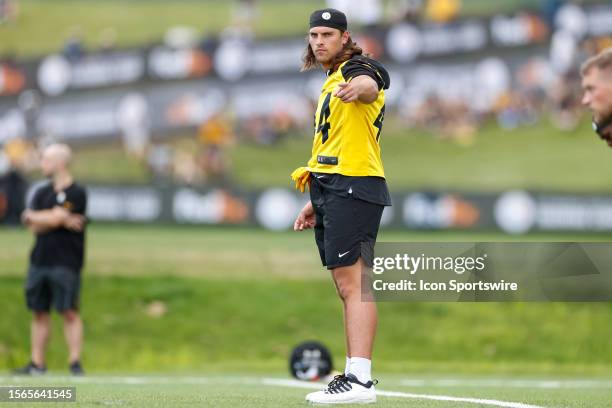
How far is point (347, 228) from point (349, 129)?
22.1 inches

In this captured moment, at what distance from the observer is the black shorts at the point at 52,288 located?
12234 millimetres

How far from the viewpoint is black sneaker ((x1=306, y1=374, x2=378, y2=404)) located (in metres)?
7.16

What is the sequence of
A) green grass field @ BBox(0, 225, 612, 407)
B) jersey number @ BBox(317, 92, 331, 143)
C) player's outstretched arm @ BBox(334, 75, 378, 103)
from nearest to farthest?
1. player's outstretched arm @ BBox(334, 75, 378, 103)
2. jersey number @ BBox(317, 92, 331, 143)
3. green grass field @ BBox(0, 225, 612, 407)

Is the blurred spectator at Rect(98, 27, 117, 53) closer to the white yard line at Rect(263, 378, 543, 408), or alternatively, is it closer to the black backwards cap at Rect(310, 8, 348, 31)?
the white yard line at Rect(263, 378, 543, 408)

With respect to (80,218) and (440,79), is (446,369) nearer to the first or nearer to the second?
(80,218)

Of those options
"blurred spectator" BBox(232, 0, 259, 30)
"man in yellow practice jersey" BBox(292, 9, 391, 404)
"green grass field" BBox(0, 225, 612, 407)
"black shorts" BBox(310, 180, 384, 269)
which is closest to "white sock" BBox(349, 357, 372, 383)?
"man in yellow practice jersey" BBox(292, 9, 391, 404)

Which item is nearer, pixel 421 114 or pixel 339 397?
pixel 339 397

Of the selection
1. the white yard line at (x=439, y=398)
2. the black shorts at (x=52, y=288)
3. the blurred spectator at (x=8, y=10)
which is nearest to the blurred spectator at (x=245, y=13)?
the blurred spectator at (x=8, y=10)

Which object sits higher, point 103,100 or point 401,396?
point 103,100

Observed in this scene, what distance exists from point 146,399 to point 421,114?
81.9 feet

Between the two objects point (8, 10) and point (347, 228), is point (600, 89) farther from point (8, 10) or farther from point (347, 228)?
point (8, 10)

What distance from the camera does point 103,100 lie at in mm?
31219

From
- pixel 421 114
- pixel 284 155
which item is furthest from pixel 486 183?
pixel 284 155

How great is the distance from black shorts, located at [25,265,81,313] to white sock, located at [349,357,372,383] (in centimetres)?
556
